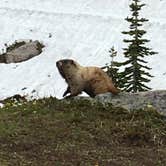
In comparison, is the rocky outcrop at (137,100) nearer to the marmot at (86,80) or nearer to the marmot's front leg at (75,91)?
the marmot at (86,80)

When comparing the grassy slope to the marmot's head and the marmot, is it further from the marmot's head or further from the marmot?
the marmot's head

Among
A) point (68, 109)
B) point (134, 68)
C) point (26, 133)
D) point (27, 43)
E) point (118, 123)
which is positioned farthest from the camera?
point (27, 43)

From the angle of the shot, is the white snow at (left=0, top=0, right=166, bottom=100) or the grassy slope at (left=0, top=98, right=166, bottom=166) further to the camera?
the white snow at (left=0, top=0, right=166, bottom=100)

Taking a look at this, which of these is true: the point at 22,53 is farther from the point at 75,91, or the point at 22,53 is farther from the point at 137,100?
the point at 137,100

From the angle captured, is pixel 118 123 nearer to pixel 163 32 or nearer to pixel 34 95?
pixel 34 95

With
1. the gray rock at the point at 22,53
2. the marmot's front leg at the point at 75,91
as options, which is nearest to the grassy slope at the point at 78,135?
the marmot's front leg at the point at 75,91

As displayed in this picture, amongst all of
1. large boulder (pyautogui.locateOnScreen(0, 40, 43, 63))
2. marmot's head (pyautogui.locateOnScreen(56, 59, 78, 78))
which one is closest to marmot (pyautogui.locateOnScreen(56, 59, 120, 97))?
marmot's head (pyautogui.locateOnScreen(56, 59, 78, 78))

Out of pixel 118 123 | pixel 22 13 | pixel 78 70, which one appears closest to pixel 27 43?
pixel 22 13

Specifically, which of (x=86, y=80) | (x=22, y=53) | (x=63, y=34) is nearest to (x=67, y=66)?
(x=86, y=80)
